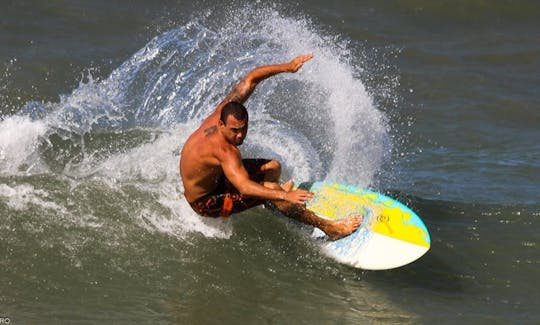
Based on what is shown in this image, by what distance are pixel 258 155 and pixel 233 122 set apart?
8.90 ft

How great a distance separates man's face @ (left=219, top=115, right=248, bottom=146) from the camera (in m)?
6.22

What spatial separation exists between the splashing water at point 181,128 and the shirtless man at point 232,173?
1.92 ft

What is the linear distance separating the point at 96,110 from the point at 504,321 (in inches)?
199

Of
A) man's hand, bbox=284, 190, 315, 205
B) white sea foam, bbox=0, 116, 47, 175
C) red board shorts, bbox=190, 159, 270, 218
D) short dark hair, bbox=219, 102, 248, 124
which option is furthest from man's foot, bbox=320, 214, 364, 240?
white sea foam, bbox=0, 116, 47, 175

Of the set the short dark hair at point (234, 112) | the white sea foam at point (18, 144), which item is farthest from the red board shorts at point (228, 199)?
the white sea foam at point (18, 144)

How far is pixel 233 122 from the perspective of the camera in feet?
20.4

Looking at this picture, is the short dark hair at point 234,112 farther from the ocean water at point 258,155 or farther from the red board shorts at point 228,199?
the ocean water at point 258,155

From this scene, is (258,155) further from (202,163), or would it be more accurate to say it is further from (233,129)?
(233,129)

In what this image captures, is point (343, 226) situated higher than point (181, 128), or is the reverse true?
point (181, 128)

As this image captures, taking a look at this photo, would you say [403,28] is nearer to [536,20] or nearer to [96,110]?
[536,20]

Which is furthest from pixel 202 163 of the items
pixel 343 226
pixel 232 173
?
pixel 343 226

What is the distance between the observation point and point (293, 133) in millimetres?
9320

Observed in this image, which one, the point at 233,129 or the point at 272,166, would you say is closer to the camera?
the point at 233,129

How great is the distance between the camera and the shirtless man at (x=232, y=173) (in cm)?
623
